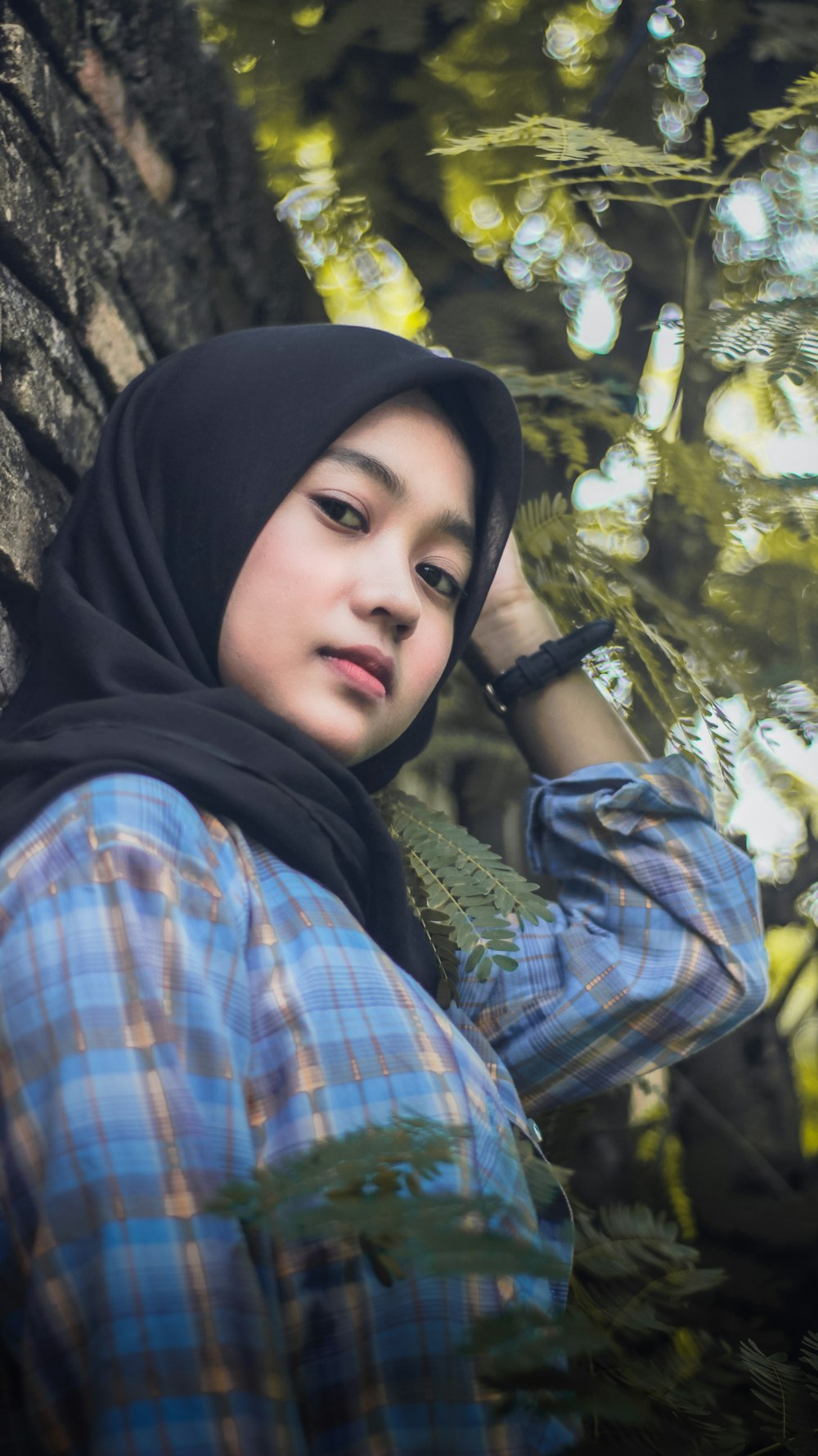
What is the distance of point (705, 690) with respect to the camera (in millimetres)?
1978

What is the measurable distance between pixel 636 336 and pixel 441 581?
5.40ft

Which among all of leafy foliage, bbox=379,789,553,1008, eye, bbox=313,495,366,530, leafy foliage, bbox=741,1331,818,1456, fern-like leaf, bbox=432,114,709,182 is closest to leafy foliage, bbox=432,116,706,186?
fern-like leaf, bbox=432,114,709,182

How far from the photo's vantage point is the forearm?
206 centimetres

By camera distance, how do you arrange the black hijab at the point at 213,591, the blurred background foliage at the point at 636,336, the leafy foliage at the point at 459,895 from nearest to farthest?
the black hijab at the point at 213,591, the leafy foliage at the point at 459,895, the blurred background foliage at the point at 636,336

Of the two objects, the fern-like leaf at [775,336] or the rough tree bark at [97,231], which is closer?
the rough tree bark at [97,231]

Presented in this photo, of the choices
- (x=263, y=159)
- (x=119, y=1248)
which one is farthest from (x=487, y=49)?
(x=119, y=1248)

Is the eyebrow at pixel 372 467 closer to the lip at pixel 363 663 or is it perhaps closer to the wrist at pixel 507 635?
the lip at pixel 363 663

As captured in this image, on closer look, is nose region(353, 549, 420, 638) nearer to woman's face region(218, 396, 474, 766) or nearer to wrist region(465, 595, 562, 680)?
woman's face region(218, 396, 474, 766)

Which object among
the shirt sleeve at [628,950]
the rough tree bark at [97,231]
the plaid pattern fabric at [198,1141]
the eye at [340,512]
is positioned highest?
the rough tree bark at [97,231]

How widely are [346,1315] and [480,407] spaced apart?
1.34m

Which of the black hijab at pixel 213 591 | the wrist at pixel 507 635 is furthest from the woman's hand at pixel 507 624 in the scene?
the black hijab at pixel 213 591

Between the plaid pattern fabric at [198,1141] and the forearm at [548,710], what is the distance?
83 cm

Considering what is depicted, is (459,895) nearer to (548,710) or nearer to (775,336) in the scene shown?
(548,710)

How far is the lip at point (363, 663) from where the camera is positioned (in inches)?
58.4
